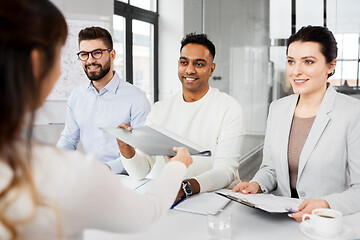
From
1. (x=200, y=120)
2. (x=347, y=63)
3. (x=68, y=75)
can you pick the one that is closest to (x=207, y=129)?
Result: (x=200, y=120)

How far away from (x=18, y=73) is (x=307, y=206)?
113 cm

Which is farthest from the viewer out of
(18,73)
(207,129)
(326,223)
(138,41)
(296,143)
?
(138,41)

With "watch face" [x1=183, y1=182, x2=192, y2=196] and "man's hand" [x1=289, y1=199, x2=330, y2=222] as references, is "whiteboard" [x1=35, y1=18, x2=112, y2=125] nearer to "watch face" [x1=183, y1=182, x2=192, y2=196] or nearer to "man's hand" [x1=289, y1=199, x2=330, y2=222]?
"watch face" [x1=183, y1=182, x2=192, y2=196]

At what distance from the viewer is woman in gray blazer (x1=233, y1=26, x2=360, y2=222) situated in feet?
5.71

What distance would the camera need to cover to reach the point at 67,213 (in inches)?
27.5

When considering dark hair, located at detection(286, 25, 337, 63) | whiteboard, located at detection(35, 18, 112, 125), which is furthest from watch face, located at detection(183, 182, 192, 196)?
whiteboard, located at detection(35, 18, 112, 125)

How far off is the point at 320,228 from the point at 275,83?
2.75 m

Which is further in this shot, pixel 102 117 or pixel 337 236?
pixel 102 117

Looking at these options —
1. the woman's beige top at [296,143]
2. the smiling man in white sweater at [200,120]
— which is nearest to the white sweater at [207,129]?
the smiling man in white sweater at [200,120]

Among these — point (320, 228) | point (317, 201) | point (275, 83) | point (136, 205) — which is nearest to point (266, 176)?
point (317, 201)

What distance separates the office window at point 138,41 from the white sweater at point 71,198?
10.9 feet

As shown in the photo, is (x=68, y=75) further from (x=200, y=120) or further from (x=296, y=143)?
(x=296, y=143)

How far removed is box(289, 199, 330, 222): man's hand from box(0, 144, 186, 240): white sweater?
2.45 feet

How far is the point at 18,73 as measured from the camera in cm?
68
